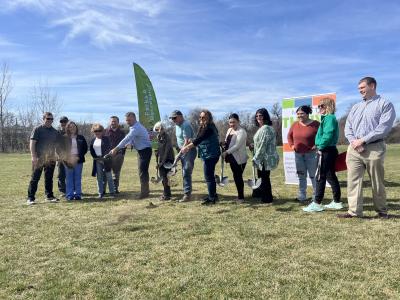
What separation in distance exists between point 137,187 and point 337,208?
6238 millimetres

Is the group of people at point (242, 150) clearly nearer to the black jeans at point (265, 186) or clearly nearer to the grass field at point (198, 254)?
→ the black jeans at point (265, 186)

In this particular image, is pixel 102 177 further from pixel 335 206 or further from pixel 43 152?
pixel 335 206

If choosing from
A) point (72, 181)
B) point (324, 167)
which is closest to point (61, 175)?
point (72, 181)

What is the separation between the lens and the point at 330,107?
703 centimetres

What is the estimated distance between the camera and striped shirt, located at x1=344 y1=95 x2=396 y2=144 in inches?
225

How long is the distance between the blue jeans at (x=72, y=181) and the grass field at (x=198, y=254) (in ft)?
5.12

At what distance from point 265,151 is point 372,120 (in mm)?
2363

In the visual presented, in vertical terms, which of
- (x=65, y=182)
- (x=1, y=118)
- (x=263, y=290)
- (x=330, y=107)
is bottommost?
(x=263, y=290)

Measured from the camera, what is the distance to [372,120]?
586 centimetres

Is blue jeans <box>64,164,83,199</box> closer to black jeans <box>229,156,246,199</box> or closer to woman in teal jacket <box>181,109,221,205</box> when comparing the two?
woman in teal jacket <box>181,109,221,205</box>

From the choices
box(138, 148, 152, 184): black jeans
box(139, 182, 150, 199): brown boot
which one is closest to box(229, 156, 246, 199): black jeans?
box(138, 148, 152, 184): black jeans

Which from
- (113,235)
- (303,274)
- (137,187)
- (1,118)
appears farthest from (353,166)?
(1,118)

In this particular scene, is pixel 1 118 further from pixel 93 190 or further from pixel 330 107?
pixel 330 107

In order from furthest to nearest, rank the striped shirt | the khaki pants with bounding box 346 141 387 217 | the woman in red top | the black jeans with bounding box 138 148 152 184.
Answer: the black jeans with bounding box 138 148 152 184
the woman in red top
the khaki pants with bounding box 346 141 387 217
the striped shirt
